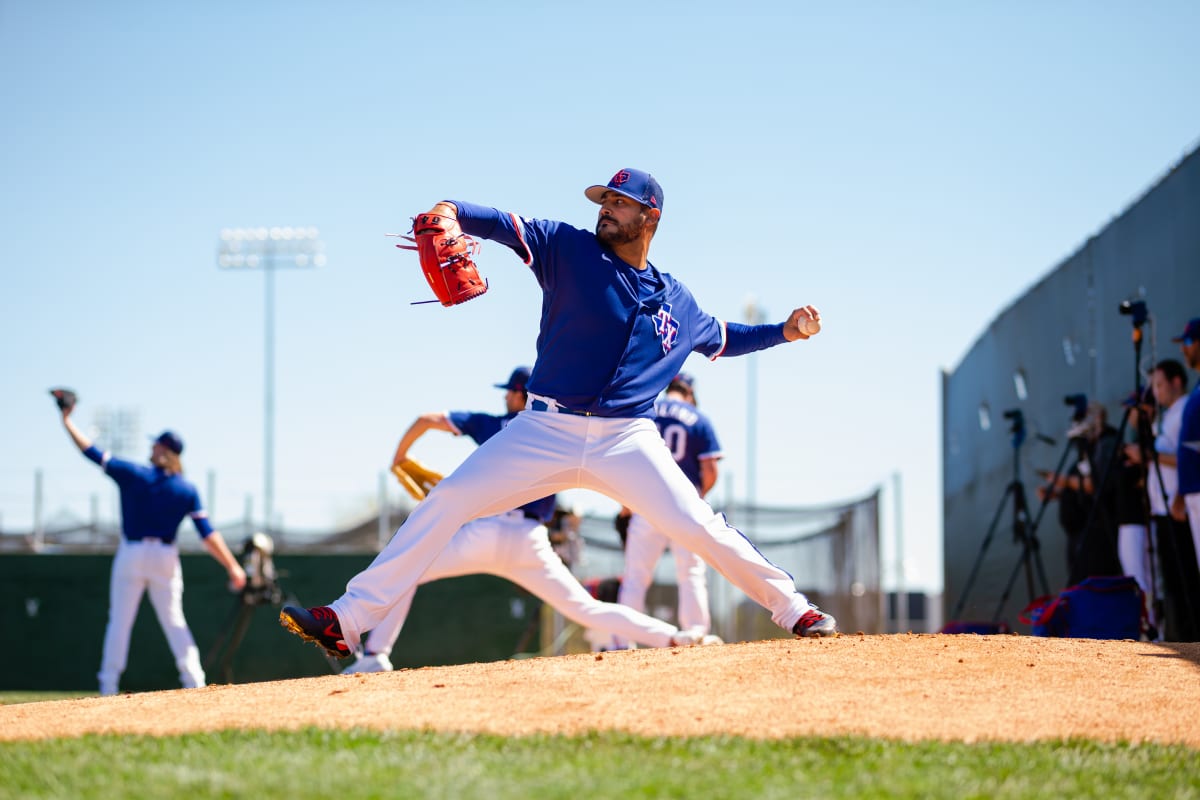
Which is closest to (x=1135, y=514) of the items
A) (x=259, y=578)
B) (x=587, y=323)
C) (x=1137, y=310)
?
(x=1137, y=310)

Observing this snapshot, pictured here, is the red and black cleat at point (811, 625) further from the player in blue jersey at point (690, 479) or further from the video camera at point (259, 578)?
the video camera at point (259, 578)

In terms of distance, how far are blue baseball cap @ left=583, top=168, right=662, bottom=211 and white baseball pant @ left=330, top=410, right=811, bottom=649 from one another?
1087 millimetres

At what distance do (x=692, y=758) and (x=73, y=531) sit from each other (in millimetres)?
17153

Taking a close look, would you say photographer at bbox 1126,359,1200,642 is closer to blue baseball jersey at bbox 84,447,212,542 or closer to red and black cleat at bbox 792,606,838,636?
red and black cleat at bbox 792,606,838,636

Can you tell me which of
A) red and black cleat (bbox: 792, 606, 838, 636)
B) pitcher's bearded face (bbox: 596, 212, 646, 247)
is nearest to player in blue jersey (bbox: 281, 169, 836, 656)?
pitcher's bearded face (bbox: 596, 212, 646, 247)

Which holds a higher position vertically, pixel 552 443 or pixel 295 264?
pixel 295 264

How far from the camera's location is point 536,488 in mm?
6227

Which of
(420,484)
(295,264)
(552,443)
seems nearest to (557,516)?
(420,484)

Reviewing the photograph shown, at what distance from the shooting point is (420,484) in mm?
9586

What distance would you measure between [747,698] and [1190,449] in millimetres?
4914

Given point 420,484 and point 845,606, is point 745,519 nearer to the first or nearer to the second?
point 845,606

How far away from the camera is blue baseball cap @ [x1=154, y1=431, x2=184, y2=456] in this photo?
473 inches

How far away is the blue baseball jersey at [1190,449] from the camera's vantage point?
8.84m

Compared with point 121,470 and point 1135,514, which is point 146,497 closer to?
point 121,470
